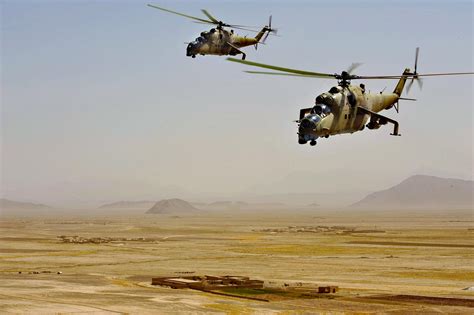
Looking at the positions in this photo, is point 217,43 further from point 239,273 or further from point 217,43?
point 239,273

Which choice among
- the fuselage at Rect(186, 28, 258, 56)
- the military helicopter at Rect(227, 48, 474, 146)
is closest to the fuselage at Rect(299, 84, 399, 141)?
the military helicopter at Rect(227, 48, 474, 146)

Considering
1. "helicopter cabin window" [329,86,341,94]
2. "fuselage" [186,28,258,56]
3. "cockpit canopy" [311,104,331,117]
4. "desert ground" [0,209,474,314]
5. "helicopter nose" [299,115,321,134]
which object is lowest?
"desert ground" [0,209,474,314]

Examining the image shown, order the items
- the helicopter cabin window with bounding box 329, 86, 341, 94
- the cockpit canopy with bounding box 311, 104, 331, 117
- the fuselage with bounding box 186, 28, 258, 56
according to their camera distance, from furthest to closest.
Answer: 1. the fuselage with bounding box 186, 28, 258, 56
2. the helicopter cabin window with bounding box 329, 86, 341, 94
3. the cockpit canopy with bounding box 311, 104, 331, 117

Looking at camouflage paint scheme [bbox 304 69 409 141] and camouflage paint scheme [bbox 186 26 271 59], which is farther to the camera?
camouflage paint scheme [bbox 186 26 271 59]

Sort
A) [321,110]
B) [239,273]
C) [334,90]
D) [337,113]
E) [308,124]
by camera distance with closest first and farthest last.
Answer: [308,124], [321,110], [337,113], [334,90], [239,273]

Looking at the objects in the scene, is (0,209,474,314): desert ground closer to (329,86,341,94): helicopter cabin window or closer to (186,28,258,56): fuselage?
(186,28,258,56): fuselage

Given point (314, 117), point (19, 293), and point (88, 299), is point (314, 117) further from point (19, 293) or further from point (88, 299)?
point (19, 293)

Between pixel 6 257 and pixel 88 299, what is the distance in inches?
1836

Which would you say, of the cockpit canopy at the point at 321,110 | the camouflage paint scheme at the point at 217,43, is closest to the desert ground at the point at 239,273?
the camouflage paint scheme at the point at 217,43

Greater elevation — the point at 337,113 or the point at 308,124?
the point at 337,113

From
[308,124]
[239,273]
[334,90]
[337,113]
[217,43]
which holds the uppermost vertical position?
[217,43]

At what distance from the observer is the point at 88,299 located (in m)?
65.6

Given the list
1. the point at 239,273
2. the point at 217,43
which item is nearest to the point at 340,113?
the point at 217,43

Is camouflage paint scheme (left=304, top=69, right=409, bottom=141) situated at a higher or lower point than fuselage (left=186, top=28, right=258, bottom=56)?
lower
